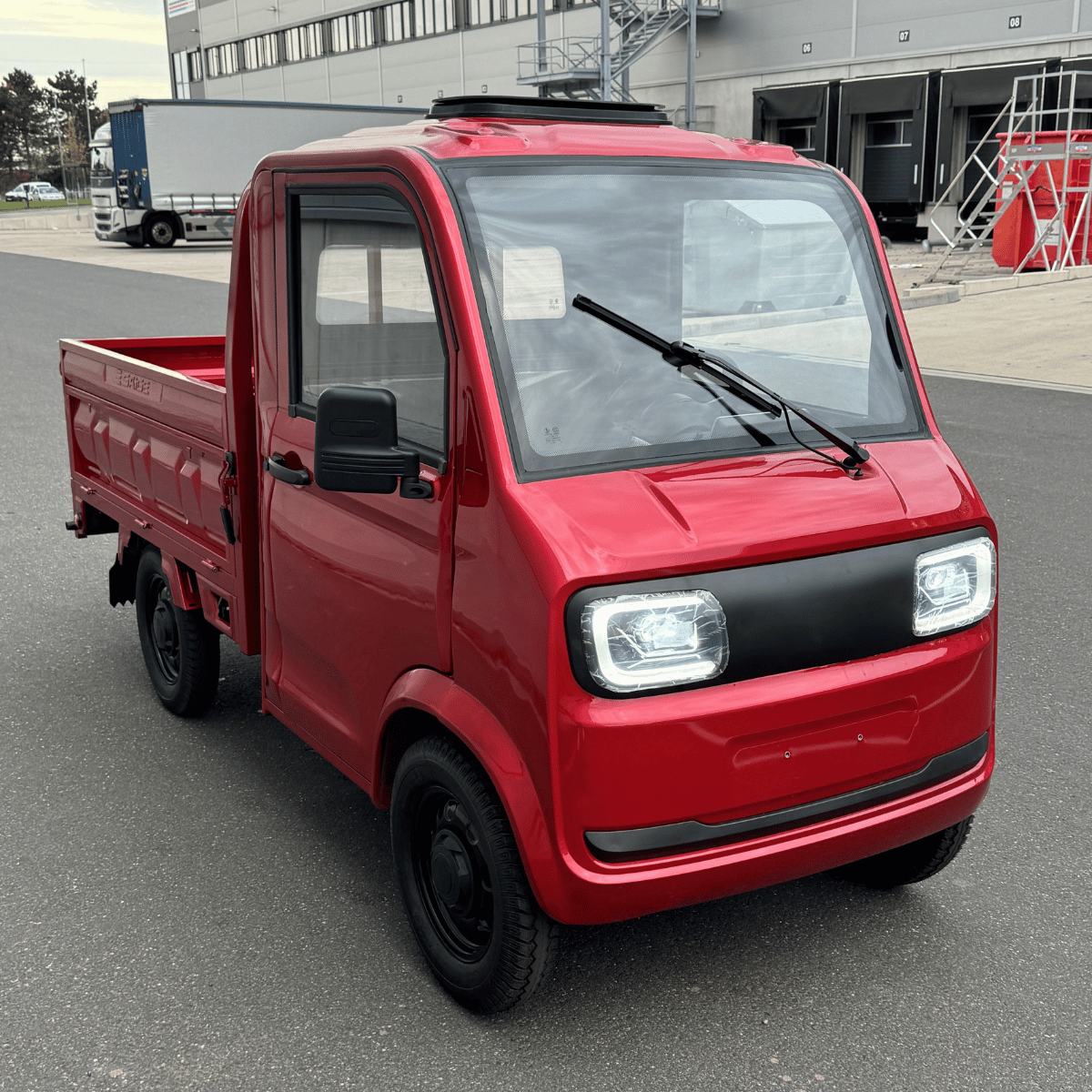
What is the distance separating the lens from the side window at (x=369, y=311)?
307 cm

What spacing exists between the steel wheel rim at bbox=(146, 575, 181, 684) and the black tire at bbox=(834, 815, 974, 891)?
8.67ft

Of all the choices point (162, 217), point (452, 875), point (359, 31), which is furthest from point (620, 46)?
point (452, 875)

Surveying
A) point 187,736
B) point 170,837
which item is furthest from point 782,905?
point 187,736

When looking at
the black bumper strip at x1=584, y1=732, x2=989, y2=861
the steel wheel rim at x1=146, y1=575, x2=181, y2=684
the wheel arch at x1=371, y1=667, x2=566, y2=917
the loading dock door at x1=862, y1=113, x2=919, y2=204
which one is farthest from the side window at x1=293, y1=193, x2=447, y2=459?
the loading dock door at x1=862, y1=113, x2=919, y2=204

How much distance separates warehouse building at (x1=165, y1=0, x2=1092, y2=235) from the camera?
32.8 meters

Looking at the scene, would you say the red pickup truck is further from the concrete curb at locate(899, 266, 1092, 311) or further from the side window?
the concrete curb at locate(899, 266, 1092, 311)

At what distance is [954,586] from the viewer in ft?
9.96

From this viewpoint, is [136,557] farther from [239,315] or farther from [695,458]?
[695,458]

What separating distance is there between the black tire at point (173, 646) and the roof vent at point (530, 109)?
7.00 feet

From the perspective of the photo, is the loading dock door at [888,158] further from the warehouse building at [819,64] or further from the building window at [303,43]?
the building window at [303,43]

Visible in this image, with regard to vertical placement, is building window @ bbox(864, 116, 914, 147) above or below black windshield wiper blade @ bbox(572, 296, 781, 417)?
above

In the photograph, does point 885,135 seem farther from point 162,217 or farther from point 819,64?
point 162,217

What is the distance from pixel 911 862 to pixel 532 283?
6.23 feet

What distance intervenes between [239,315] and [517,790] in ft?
6.52
